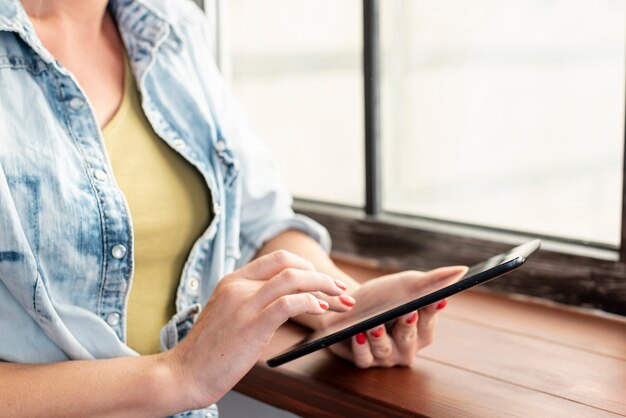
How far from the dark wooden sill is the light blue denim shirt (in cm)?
16

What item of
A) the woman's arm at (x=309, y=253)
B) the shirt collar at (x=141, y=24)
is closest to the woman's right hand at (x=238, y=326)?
the woman's arm at (x=309, y=253)

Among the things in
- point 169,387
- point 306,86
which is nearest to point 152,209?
point 169,387

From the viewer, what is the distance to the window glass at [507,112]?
1.13m

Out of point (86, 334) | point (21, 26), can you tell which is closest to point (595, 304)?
point (86, 334)

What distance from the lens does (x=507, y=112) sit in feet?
4.06

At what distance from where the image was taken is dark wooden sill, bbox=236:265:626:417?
901mm

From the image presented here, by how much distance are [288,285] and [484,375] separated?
0.95ft

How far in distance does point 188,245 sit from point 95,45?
0.28 meters

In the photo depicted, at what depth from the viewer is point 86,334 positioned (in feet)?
3.07

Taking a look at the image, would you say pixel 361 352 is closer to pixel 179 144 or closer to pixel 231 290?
pixel 231 290

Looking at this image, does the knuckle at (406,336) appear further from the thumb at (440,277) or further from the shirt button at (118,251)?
the shirt button at (118,251)

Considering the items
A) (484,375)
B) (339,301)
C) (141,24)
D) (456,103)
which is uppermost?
(141,24)

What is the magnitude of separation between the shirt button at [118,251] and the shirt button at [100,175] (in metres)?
0.08

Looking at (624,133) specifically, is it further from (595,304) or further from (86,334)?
(86,334)
